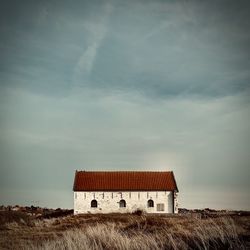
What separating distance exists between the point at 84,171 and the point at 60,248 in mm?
37722

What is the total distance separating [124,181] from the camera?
4631 centimetres

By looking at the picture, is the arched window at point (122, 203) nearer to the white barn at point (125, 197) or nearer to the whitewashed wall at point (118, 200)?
the white barn at point (125, 197)

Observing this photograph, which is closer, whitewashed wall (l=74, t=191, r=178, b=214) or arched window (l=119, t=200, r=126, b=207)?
whitewashed wall (l=74, t=191, r=178, b=214)

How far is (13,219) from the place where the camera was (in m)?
29.1

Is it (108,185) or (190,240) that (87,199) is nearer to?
(108,185)

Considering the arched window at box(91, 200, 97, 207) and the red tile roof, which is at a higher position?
the red tile roof

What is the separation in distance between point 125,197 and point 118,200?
2.79 feet

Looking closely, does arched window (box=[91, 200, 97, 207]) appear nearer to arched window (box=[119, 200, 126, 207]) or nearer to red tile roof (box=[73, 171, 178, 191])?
red tile roof (box=[73, 171, 178, 191])

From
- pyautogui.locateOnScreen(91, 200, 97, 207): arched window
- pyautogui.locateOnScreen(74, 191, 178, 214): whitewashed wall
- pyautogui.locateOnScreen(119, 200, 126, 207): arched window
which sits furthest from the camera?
pyautogui.locateOnScreen(91, 200, 97, 207): arched window

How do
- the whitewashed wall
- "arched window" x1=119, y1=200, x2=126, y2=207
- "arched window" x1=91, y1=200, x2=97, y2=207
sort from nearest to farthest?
the whitewashed wall → "arched window" x1=119, y1=200, x2=126, y2=207 → "arched window" x1=91, y1=200, x2=97, y2=207

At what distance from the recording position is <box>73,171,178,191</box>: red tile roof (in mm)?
45250

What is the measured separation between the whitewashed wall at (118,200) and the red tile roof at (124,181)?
1.82 ft

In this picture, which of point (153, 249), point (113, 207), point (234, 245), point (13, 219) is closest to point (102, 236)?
point (153, 249)

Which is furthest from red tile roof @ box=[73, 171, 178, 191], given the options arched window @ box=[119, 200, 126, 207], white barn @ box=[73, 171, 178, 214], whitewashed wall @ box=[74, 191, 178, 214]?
arched window @ box=[119, 200, 126, 207]
